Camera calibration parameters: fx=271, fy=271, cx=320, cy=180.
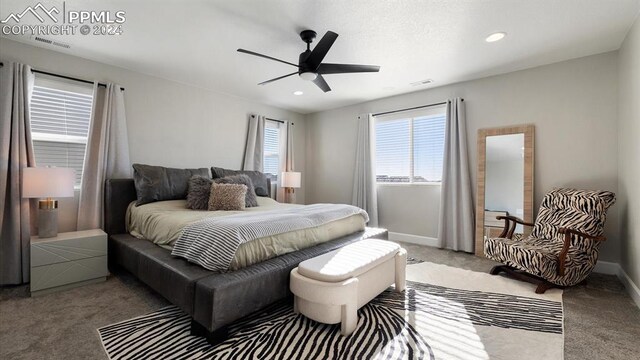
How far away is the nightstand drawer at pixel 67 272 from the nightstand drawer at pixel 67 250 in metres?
0.04

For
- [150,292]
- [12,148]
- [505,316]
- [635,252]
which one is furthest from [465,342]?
[12,148]

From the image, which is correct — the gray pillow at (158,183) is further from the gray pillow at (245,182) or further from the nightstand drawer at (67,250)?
the nightstand drawer at (67,250)

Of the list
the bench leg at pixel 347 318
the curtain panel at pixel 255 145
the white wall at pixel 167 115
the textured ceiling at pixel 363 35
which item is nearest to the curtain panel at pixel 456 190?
the textured ceiling at pixel 363 35

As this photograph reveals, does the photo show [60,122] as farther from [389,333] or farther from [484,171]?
[484,171]

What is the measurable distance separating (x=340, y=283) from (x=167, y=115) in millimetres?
3511

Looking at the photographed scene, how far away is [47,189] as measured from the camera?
101 inches

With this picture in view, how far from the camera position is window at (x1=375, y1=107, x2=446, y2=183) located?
432cm

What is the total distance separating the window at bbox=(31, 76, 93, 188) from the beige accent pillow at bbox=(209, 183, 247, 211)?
1.55m

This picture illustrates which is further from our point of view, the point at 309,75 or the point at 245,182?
the point at 245,182

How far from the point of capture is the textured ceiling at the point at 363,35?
2242mm

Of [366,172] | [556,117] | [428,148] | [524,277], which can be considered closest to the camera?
[524,277]

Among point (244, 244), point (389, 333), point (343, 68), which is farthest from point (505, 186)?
point (244, 244)

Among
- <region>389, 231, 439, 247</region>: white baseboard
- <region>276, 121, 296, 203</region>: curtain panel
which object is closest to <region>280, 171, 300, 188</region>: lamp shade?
<region>276, 121, 296, 203</region>: curtain panel

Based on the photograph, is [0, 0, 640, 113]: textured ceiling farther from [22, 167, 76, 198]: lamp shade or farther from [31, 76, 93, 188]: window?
[22, 167, 76, 198]: lamp shade
